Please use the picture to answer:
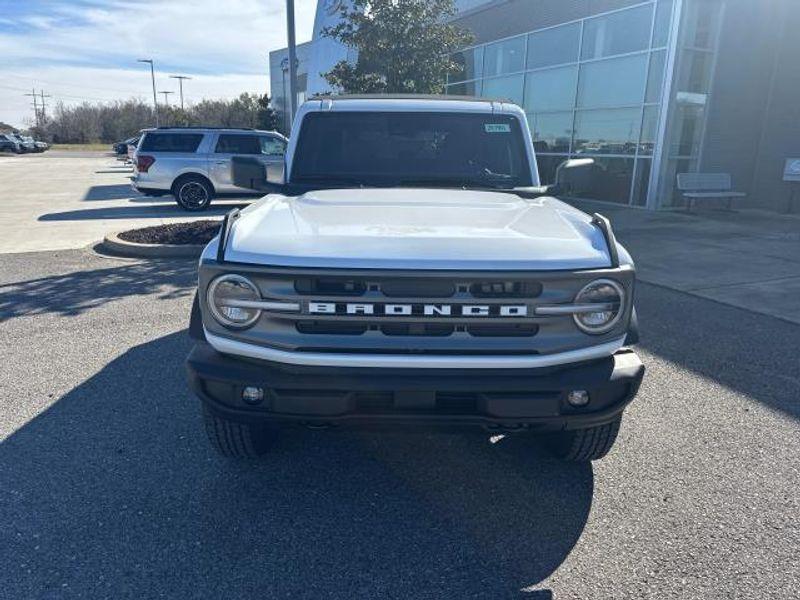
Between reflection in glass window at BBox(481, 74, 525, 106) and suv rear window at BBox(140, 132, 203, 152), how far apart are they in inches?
345

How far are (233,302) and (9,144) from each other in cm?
5885

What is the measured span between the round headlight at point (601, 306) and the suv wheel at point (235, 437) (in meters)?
1.56

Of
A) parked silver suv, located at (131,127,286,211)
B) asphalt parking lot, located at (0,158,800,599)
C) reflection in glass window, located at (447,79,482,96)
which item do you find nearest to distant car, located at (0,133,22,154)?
reflection in glass window, located at (447,79,482,96)

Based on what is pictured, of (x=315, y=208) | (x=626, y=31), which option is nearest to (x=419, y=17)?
(x=626, y=31)

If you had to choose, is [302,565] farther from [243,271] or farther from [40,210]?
[40,210]

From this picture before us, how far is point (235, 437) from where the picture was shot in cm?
292

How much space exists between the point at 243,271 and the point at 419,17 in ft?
33.4

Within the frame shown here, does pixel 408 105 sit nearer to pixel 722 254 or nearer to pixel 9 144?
A: pixel 722 254

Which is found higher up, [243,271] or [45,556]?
[243,271]

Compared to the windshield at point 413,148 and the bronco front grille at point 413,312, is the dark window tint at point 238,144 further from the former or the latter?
the bronco front grille at point 413,312

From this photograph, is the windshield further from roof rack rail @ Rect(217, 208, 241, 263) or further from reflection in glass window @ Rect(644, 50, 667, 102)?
reflection in glass window @ Rect(644, 50, 667, 102)

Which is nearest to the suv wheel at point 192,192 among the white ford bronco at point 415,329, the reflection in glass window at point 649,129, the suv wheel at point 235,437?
the reflection in glass window at point 649,129

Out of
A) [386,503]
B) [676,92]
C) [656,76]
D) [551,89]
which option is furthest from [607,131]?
[386,503]

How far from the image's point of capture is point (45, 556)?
2.44 m
